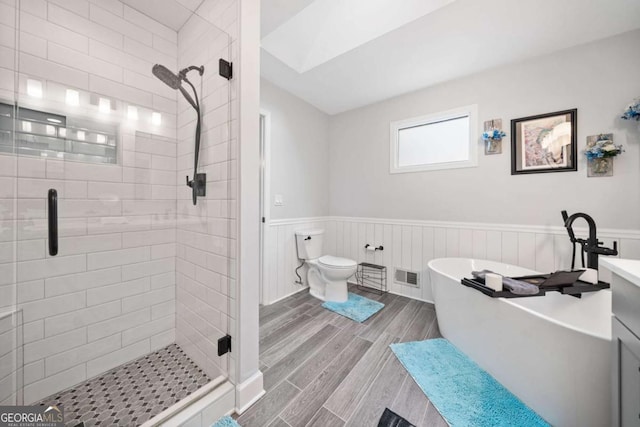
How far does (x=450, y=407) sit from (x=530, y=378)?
18.0 inches

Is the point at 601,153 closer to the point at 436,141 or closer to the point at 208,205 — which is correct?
the point at 436,141

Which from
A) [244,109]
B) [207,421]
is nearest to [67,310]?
[207,421]

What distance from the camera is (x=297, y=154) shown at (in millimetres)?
2838

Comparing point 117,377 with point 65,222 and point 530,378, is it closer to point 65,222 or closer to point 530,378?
point 65,222

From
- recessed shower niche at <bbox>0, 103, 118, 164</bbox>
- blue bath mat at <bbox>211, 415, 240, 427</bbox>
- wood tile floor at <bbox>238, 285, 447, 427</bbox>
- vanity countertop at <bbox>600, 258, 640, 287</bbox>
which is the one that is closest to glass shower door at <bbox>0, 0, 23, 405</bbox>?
recessed shower niche at <bbox>0, 103, 118, 164</bbox>

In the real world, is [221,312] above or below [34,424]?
above

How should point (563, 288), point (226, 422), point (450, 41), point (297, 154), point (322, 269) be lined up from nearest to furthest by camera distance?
point (226, 422) < point (563, 288) < point (450, 41) < point (322, 269) < point (297, 154)

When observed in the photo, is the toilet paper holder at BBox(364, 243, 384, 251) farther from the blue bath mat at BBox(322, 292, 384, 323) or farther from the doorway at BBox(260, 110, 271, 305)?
the doorway at BBox(260, 110, 271, 305)

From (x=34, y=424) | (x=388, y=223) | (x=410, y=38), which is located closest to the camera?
(x=34, y=424)

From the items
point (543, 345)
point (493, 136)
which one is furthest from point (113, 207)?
point (493, 136)

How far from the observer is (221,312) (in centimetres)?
130

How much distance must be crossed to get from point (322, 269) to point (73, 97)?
92.6 inches

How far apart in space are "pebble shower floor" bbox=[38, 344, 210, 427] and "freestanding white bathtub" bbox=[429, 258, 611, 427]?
A: 1.80 meters

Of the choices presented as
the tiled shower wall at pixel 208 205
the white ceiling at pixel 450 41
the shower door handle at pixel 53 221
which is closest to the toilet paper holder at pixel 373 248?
the white ceiling at pixel 450 41
